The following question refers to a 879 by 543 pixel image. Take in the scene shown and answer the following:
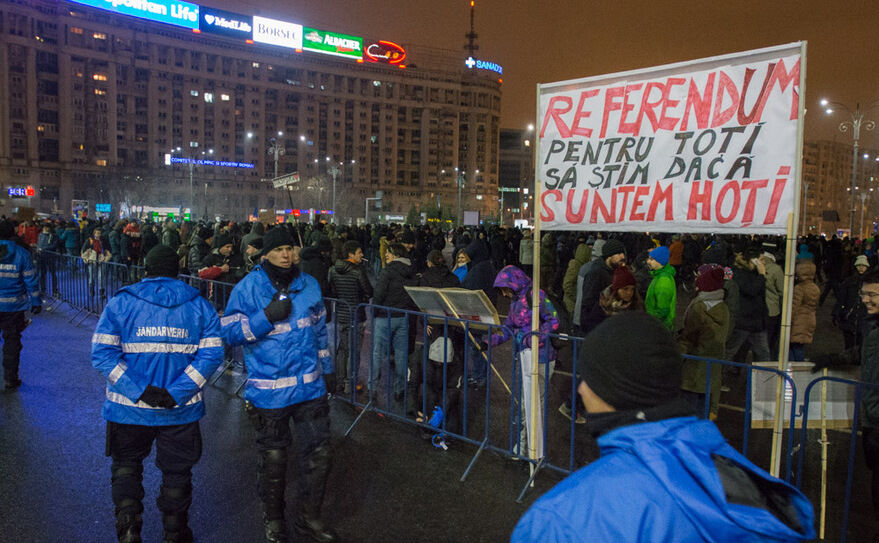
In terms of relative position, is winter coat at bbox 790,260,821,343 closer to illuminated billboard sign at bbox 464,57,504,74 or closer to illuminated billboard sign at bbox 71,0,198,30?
illuminated billboard sign at bbox 71,0,198,30

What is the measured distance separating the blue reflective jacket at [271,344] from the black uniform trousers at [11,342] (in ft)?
15.7

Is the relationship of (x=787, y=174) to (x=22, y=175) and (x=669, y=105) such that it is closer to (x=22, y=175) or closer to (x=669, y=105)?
(x=669, y=105)

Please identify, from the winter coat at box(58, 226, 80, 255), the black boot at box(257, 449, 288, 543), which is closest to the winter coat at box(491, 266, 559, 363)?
the black boot at box(257, 449, 288, 543)

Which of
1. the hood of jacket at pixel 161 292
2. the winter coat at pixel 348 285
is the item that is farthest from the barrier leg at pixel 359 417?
the hood of jacket at pixel 161 292

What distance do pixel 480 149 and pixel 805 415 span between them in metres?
149

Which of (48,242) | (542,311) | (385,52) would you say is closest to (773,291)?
(542,311)

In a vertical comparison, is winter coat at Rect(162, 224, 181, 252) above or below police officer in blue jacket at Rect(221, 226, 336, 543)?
above

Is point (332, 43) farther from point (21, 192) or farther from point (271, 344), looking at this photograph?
point (271, 344)

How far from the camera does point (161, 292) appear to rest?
3.78m

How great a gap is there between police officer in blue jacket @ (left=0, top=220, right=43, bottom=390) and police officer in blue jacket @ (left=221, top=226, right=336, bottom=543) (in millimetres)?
4682

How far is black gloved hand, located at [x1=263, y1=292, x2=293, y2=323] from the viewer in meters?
3.94

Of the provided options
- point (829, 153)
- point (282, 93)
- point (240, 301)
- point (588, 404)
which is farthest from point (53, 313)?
point (829, 153)

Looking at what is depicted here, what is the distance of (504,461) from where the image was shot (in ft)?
17.9

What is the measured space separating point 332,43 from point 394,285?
108 meters
